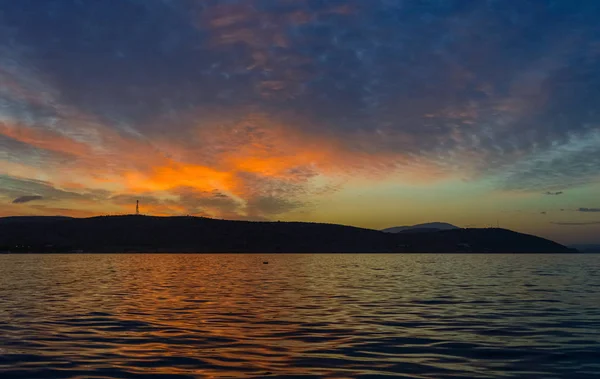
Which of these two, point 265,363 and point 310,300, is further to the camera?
point 310,300

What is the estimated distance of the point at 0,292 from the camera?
5100cm

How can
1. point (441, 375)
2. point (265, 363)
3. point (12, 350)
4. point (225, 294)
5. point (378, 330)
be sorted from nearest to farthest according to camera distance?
point (441, 375), point (265, 363), point (12, 350), point (378, 330), point (225, 294)

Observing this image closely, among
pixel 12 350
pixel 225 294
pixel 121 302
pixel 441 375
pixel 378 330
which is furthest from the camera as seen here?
pixel 225 294

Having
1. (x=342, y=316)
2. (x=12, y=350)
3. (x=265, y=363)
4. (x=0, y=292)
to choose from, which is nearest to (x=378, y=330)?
(x=342, y=316)

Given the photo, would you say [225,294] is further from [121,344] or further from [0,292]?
[121,344]

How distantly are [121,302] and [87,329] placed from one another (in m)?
14.0

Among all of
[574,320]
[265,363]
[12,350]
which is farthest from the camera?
[574,320]

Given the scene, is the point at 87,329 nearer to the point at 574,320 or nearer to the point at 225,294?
the point at 225,294

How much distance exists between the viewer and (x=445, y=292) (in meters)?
51.4

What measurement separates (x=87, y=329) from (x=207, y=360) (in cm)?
1081

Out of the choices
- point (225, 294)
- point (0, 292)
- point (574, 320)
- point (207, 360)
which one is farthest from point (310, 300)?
point (0, 292)

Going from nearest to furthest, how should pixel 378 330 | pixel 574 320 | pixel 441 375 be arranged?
pixel 441 375
pixel 378 330
pixel 574 320

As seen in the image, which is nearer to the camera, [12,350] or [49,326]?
[12,350]

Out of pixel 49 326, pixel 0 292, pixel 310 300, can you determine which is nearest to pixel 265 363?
pixel 49 326
